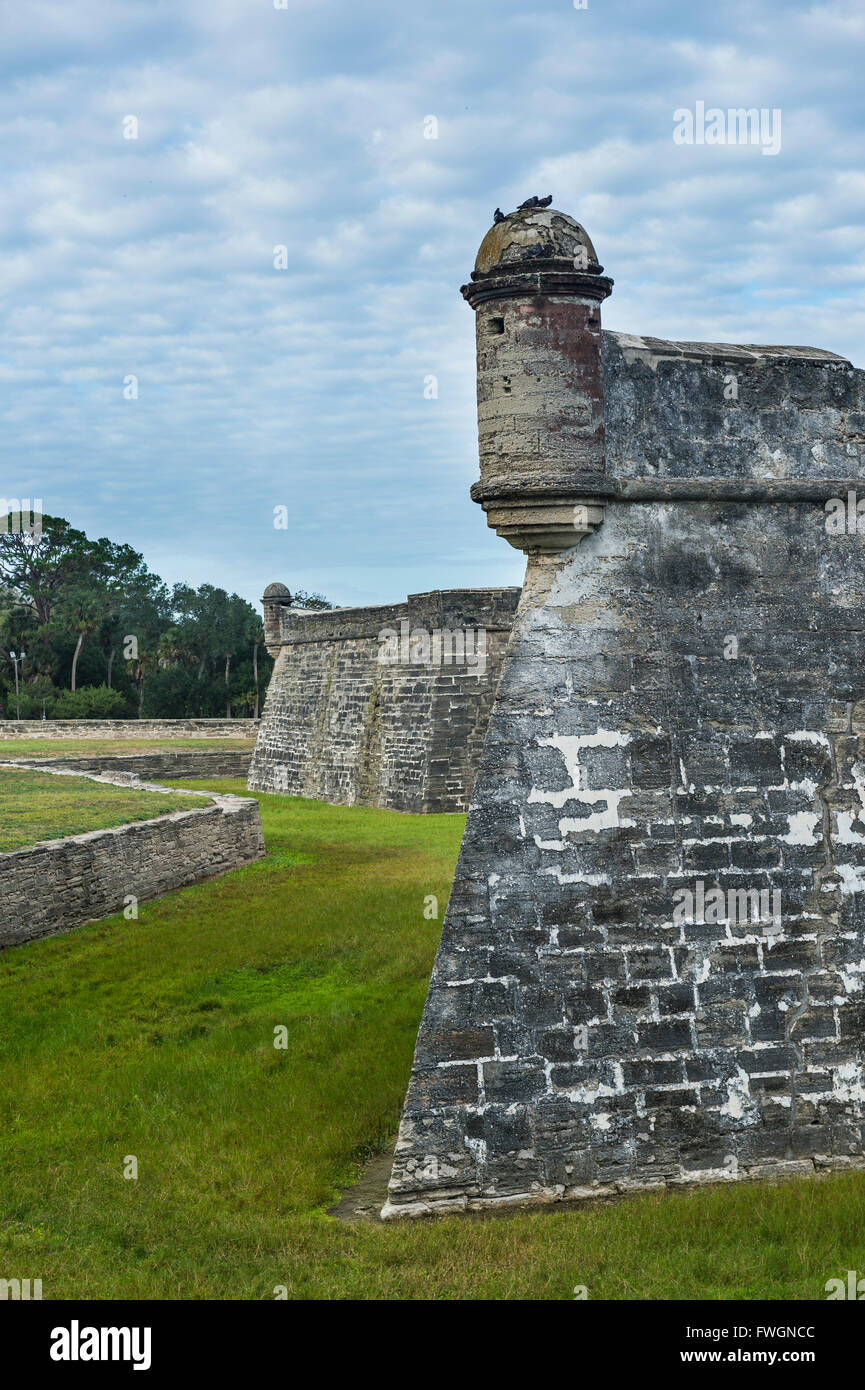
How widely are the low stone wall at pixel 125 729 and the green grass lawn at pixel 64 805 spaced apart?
1718 cm

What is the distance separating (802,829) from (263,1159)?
3673 mm

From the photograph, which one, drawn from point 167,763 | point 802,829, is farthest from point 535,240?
point 167,763

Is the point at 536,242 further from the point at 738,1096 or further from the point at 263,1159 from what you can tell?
the point at 263,1159

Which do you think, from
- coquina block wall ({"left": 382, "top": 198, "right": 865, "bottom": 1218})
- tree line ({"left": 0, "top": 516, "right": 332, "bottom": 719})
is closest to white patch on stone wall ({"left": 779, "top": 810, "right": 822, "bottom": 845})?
coquina block wall ({"left": 382, "top": 198, "right": 865, "bottom": 1218})

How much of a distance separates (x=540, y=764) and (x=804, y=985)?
192 centimetres

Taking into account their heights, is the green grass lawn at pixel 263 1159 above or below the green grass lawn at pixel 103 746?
below

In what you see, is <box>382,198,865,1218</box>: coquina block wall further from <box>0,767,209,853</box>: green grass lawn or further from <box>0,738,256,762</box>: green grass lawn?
<box>0,738,256,762</box>: green grass lawn

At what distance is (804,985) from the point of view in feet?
22.2

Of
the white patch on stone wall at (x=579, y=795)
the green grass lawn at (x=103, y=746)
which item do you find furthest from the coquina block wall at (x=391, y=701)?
the white patch on stone wall at (x=579, y=795)

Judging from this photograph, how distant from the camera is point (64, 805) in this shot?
18.6m

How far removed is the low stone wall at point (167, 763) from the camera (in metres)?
30.9

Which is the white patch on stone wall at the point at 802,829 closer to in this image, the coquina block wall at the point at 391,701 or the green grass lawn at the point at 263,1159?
the green grass lawn at the point at 263,1159

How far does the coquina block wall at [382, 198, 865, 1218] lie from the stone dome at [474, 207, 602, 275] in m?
0.02
